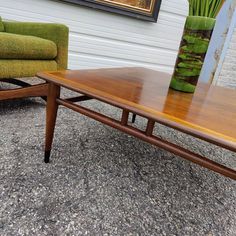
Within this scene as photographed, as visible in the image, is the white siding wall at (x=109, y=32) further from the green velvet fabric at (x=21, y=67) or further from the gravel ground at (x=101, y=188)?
the gravel ground at (x=101, y=188)

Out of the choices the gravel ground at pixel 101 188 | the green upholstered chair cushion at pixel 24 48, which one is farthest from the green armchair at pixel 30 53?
the gravel ground at pixel 101 188

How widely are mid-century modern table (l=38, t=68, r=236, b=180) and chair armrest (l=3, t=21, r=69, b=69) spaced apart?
665 mm

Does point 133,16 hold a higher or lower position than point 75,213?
higher

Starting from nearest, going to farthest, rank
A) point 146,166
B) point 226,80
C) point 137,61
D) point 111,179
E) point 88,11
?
point 111,179 → point 146,166 → point 88,11 → point 137,61 → point 226,80

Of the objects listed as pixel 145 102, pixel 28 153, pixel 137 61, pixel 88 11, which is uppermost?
pixel 88 11

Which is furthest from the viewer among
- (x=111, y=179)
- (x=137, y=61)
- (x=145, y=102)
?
(x=137, y=61)

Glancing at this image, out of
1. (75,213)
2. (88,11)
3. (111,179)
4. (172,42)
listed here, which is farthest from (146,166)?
(172,42)

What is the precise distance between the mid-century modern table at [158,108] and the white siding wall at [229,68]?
2.18m

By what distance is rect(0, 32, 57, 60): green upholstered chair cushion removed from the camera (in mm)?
1337

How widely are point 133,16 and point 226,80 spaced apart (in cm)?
142

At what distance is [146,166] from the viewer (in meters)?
1.15

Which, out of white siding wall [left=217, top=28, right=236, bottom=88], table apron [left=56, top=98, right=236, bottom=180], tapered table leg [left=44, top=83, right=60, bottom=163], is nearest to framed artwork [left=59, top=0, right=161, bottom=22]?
white siding wall [left=217, top=28, right=236, bottom=88]

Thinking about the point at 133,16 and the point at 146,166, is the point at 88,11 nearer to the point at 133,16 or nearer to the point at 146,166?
the point at 133,16

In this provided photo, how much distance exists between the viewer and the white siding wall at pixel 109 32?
2.30 m
